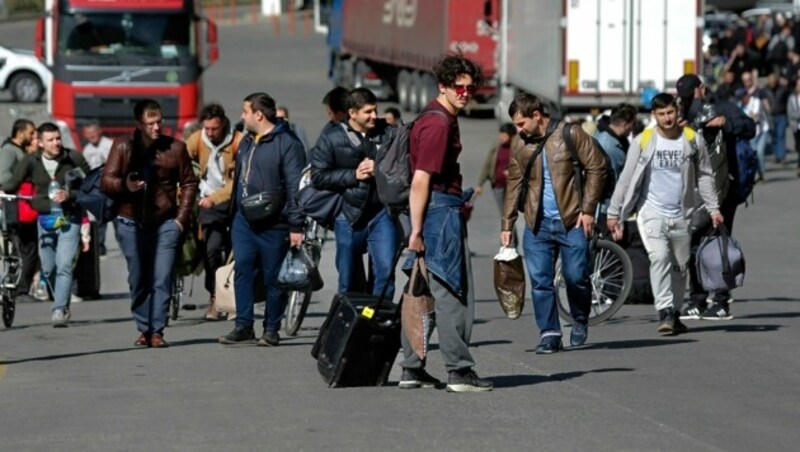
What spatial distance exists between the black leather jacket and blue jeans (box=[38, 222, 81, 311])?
149 inches

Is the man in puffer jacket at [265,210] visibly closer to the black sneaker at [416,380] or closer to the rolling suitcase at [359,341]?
the rolling suitcase at [359,341]

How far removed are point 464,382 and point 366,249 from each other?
2.57 metres

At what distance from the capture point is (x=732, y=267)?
14656 mm

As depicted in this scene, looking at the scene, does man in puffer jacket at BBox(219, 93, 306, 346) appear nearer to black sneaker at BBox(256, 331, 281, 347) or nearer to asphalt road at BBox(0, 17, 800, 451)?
black sneaker at BBox(256, 331, 281, 347)

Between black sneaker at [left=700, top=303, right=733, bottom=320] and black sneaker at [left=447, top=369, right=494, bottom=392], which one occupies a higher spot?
black sneaker at [left=447, top=369, right=494, bottom=392]

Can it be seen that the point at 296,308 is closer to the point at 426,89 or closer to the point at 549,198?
the point at 549,198

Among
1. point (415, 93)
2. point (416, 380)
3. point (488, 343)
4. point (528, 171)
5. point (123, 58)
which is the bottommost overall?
point (488, 343)

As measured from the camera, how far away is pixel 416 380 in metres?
10.7

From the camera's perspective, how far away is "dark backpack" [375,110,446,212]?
1038 centimetres

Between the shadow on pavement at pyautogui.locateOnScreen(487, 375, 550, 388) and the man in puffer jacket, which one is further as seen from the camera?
the man in puffer jacket

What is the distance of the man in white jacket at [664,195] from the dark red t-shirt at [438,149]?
368 cm

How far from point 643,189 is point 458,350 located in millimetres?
3917

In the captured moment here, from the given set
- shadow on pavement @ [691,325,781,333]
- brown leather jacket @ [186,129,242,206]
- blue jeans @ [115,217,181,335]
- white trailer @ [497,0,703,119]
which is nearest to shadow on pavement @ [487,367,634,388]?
shadow on pavement @ [691,325,781,333]

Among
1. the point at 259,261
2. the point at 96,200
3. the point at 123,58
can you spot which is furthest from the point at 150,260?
the point at 123,58
